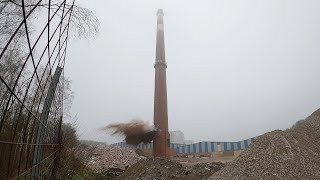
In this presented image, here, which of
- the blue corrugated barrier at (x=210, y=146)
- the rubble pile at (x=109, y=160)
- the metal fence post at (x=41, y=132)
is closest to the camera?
the metal fence post at (x=41, y=132)

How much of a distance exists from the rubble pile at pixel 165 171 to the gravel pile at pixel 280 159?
2.03m

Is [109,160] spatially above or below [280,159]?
below

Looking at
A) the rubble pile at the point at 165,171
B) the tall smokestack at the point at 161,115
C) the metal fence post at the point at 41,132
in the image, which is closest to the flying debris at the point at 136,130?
the tall smokestack at the point at 161,115

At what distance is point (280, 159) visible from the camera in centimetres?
1066

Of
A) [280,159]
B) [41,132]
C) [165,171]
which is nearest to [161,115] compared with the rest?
[165,171]

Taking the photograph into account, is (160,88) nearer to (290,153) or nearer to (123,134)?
(123,134)

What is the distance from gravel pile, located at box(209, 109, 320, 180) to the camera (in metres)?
9.76

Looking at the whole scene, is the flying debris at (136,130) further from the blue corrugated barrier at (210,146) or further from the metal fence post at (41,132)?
the metal fence post at (41,132)

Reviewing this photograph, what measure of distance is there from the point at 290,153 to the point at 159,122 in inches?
595

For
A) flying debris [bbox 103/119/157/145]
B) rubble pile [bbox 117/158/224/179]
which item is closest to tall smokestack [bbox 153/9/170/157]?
flying debris [bbox 103/119/157/145]

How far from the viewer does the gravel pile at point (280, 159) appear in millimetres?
9756

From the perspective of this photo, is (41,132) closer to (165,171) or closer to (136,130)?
(165,171)

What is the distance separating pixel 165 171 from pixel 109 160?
6964 millimetres

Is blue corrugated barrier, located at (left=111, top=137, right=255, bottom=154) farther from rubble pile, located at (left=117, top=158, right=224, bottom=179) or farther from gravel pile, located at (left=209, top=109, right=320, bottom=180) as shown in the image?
gravel pile, located at (left=209, top=109, right=320, bottom=180)
